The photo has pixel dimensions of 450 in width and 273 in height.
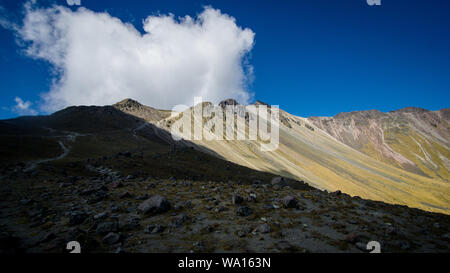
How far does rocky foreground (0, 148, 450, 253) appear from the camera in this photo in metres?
8.95

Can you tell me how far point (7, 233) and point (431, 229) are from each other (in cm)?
2383

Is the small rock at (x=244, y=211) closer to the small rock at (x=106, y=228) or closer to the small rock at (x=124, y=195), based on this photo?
the small rock at (x=106, y=228)

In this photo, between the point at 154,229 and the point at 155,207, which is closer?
the point at 154,229

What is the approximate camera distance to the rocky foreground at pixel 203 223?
8945 mm

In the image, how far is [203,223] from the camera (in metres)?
11.6

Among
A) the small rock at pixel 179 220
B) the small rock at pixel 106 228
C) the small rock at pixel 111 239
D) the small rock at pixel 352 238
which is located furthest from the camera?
the small rock at pixel 179 220

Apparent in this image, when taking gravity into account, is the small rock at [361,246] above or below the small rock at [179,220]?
below

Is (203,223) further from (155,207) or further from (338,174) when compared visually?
(338,174)

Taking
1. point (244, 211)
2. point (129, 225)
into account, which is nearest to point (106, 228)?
point (129, 225)

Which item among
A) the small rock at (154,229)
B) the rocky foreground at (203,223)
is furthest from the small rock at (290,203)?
the small rock at (154,229)

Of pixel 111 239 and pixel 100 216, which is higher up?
pixel 100 216

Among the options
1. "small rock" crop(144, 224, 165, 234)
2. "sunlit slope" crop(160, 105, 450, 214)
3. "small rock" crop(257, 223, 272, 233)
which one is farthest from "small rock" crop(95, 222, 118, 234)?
"sunlit slope" crop(160, 105, 450, 214)

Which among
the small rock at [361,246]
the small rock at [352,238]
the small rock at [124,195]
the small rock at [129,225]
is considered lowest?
the small rock at [361,246]
